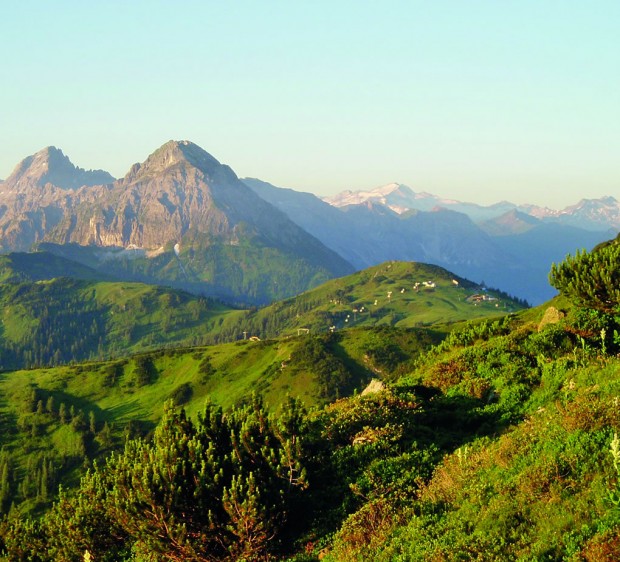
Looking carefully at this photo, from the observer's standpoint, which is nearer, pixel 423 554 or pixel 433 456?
pixel 423 554

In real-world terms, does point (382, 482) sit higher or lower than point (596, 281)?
lower

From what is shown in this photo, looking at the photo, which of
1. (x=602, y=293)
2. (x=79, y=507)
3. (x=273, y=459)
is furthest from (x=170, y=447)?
(x=602, y=293)

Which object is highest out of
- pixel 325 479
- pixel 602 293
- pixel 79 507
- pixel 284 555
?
pixel 602 293

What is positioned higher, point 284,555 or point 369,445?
point 369,445

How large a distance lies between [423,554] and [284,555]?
23.4ft

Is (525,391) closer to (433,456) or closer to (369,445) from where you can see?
(433,456)

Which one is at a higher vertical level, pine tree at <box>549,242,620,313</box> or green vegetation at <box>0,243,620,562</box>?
pine tree at <box>549,242,620,313</box>

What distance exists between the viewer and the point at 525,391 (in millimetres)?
31984

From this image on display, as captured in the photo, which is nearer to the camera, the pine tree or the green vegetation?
the green vegetation

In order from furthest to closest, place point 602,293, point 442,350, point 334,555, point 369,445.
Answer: point 442,350, point 602,293, point 369,445, point 334,555

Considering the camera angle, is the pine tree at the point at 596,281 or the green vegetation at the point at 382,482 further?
the pine tree at the point at 596,281

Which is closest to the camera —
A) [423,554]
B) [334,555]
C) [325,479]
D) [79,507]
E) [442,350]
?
[423,554]

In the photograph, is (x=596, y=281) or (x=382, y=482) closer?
(x=382, y=482)

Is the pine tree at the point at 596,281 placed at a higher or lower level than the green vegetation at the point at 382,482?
higher
